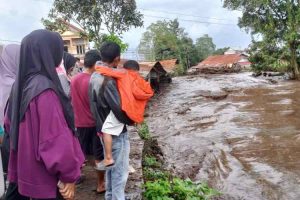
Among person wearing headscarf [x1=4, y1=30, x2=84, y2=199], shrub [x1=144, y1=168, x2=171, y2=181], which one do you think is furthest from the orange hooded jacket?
shrub [x1=144, y1=168, x2=171, y2=181]

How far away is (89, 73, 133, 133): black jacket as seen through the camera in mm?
3287

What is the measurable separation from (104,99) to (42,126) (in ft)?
4.08

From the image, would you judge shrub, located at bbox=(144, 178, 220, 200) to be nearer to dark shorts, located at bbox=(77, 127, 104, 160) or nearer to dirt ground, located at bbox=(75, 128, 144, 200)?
dirt ground, located at bbox=(75, 128, 144, 200)

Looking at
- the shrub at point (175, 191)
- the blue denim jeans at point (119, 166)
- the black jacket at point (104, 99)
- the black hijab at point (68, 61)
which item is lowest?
the shrub at point (175, 191)

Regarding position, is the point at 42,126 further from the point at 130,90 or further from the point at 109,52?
the point at 109,52

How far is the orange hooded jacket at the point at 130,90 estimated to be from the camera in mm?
3266

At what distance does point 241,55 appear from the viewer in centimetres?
5722

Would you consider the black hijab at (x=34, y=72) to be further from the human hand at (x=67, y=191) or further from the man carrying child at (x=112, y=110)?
the man carrying child at (x=112, y=110)

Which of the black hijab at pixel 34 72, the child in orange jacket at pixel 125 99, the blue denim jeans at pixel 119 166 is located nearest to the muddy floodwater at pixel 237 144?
the blue denim jeans at pixel 119 166

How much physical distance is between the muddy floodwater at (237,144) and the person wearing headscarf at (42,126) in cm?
381

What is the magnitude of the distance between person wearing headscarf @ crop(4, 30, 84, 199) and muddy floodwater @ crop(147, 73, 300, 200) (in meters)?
3.81

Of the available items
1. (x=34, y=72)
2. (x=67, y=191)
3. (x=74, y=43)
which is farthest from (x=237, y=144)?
(x=74, y=43)

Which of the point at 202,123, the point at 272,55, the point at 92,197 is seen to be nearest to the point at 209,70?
the point at 272,55

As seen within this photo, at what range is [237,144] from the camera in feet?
27.8
